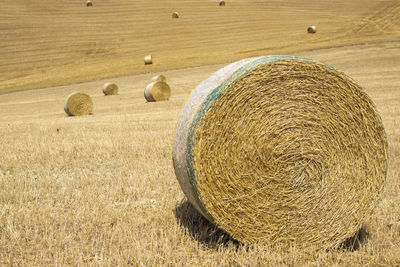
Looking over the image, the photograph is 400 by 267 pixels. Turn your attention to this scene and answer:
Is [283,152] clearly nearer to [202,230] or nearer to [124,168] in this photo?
[202,230]

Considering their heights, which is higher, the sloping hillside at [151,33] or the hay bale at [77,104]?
the sloping hillside at [151,33]

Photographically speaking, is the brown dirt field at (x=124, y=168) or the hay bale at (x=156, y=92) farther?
the hay bale at (x=156, y=92)

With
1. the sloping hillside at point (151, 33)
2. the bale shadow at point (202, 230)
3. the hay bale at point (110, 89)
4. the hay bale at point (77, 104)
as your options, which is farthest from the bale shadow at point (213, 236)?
the sloping hillside at point (151, 33)

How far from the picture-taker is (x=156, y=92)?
18.5m

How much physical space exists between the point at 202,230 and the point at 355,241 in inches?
59.4

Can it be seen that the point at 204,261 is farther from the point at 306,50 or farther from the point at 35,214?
the point at 306,50

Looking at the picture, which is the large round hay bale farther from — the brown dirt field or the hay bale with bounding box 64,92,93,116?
the hay bale with bounding box 64,92,93,116

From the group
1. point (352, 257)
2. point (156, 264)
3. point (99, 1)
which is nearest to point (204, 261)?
point (156, 264)

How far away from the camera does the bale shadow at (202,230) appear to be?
3402 mm

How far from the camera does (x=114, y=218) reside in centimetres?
394

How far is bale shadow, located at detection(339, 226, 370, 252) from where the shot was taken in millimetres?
3430

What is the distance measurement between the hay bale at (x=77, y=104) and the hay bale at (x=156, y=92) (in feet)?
10.2

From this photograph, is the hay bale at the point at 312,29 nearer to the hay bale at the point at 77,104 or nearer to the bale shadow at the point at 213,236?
the hay bale at the point at 77,104

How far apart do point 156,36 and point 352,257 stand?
43300mm
